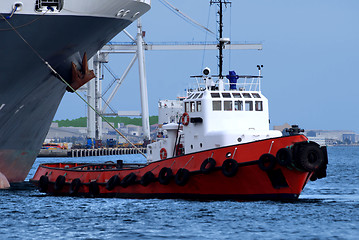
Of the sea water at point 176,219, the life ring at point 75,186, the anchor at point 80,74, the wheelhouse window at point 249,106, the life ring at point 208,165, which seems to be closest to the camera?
the sea water at point 176,219

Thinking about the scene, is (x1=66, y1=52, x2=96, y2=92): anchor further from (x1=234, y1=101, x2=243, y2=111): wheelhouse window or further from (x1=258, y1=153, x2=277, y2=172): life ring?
(x1=258, y1=153, x2=277, y2=172): life ring

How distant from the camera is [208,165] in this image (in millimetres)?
23609

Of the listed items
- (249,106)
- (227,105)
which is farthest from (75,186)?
(249,106)

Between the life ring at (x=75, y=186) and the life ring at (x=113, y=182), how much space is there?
1788mm

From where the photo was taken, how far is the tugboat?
75.3 ft

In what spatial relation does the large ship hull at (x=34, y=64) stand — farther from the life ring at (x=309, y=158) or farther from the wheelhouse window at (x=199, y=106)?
the life ring at (x=309, y=158)

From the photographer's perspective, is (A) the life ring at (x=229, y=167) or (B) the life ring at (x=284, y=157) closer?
(B) the life ring at (x=284, y=157)

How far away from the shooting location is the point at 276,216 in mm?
20969

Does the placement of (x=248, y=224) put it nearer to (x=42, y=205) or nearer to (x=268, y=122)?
(x=268, y=122)

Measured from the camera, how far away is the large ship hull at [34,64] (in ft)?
87.5

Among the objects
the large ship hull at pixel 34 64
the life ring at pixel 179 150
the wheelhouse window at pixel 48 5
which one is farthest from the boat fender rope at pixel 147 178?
the wheelhouse window at pixel 48 5

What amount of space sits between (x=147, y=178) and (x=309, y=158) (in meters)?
6.41

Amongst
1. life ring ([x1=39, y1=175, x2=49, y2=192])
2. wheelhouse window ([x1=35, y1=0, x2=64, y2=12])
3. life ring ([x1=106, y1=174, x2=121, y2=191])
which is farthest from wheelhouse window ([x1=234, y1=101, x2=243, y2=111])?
life ring ([x1=39, y1=175, x2=49, y2=192])

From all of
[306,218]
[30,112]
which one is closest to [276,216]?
[306,218]
